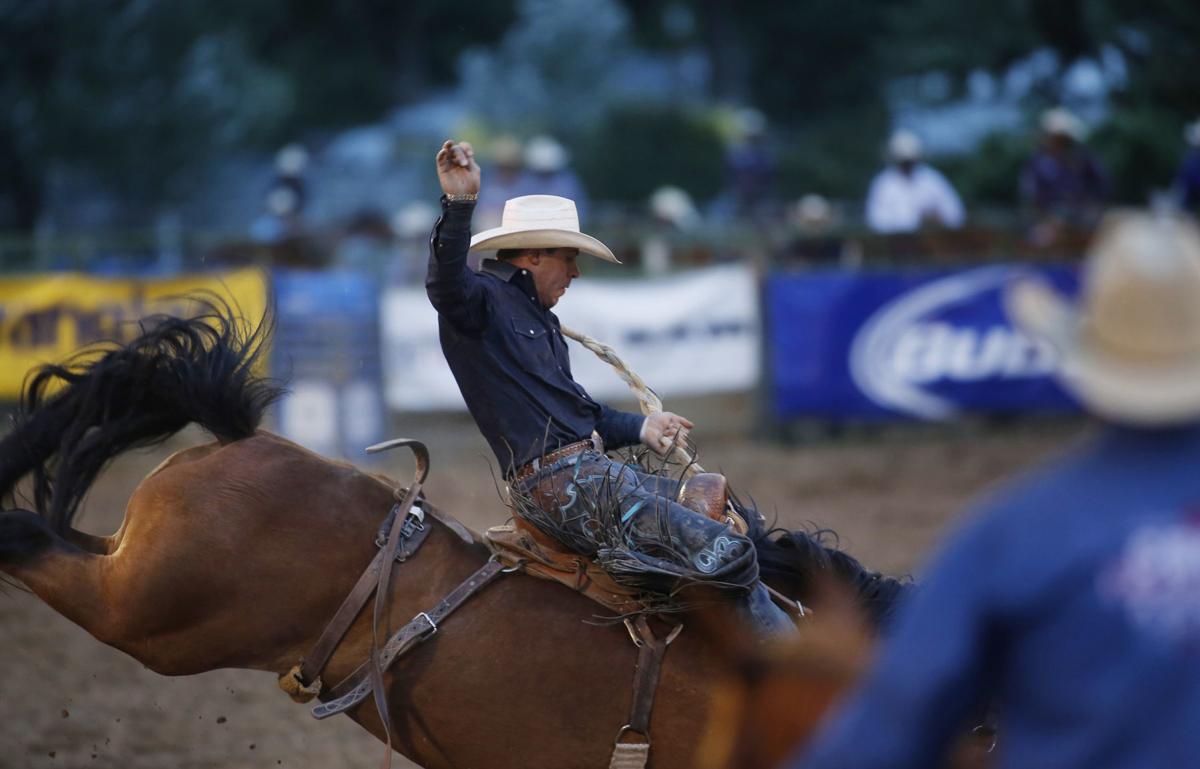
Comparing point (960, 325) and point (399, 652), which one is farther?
point (960, 325)

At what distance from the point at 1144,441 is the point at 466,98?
110 feet

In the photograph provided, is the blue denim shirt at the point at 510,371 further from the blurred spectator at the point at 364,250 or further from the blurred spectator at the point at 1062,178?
the blurred spectator at the point at 1062,178

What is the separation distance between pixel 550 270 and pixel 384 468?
20.5 ft

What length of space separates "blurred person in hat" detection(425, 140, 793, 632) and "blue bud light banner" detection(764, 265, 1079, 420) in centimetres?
755

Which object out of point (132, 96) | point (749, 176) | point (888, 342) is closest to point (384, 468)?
point (888, 342)

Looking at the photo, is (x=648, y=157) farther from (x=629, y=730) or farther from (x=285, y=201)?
(x=629, y=730)

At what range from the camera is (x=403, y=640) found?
3.70 m

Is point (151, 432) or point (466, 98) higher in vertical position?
point (466, 98)

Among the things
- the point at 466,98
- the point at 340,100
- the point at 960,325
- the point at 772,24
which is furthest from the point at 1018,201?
the point at 340,100

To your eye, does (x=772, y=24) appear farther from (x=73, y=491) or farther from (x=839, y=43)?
(x=73, y=491)

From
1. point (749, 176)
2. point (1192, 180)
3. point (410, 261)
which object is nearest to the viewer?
point (410, 261)

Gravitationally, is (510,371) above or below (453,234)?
below

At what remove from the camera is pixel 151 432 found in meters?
4.16

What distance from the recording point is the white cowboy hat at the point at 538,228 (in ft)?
12.6
